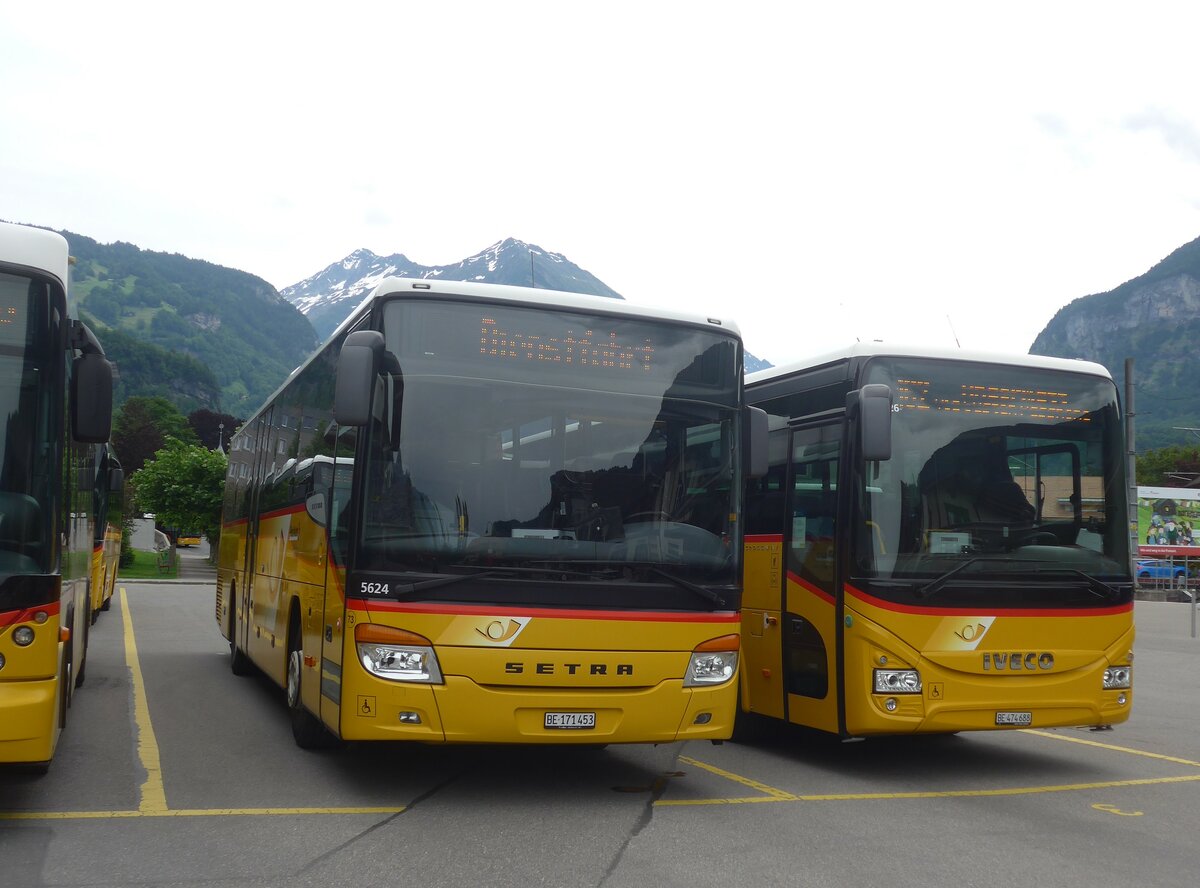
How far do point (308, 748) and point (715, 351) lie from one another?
166 inches

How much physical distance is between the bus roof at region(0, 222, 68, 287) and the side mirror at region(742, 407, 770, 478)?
4.14 meters

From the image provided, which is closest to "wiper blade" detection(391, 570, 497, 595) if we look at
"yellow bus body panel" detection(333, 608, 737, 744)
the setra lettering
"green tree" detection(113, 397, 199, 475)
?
"yellow bus body panel" detection(333, 608, 737, 744)

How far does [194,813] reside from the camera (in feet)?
24.2

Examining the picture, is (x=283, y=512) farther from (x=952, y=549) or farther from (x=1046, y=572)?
(x=1046, y=572)

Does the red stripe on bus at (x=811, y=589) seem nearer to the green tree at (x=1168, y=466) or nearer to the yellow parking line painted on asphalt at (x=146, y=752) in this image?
the yellow parking line painted on asphalt at (x=146, y=752)

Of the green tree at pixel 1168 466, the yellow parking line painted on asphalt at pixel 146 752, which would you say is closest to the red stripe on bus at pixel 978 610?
the yellow parking line painted on asphalt at pixel 146 752

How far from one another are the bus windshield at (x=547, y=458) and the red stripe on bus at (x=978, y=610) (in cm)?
125

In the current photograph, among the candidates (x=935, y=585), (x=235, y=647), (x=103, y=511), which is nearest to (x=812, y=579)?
(x=935, y=585)

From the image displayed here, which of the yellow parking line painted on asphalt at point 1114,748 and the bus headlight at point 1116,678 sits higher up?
the bus headlight at point 1116,678

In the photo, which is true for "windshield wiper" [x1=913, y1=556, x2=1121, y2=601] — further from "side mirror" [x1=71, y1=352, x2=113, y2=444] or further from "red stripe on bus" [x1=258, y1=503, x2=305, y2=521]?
"side mirror" [x1=71, y1=352, x2=113, y2=444]

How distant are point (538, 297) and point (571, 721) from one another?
257 centimetres

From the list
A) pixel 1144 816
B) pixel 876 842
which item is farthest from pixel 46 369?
pixel 1144 816

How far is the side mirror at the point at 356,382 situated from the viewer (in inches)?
286

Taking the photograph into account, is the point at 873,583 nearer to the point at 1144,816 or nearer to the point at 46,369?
the point at 1144,816
